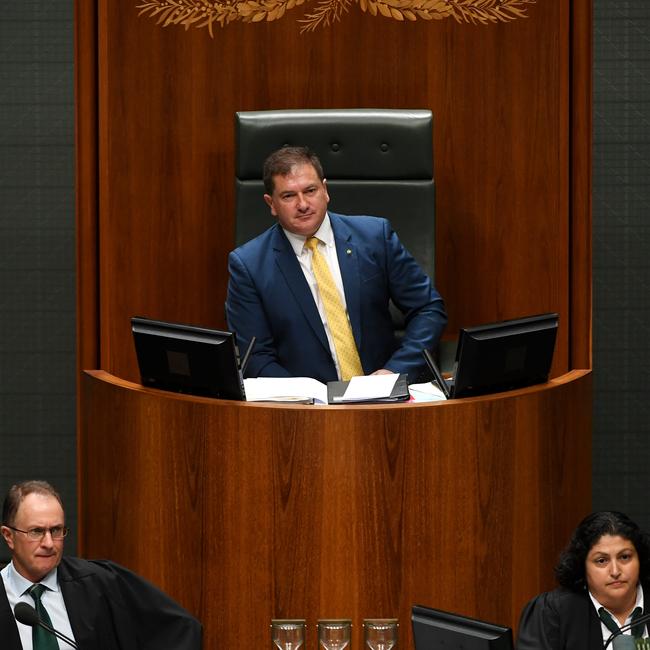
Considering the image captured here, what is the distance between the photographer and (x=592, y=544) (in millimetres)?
2953

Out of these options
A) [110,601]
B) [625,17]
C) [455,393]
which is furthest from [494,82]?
[110,601]

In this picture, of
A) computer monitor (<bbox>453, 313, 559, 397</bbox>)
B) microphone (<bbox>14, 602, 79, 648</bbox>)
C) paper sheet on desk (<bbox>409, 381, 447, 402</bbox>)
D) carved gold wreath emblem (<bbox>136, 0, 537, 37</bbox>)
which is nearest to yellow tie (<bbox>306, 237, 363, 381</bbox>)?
paper sheet on desk (<bbox>409, 381, 447, 402</bbox>)

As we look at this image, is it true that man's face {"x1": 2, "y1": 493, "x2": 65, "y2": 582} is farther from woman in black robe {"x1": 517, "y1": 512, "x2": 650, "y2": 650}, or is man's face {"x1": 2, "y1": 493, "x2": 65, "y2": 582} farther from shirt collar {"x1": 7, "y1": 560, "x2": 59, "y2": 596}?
woman in black robe {"x1": 517, "y1": 512, "x2": 650, "y2": 650}

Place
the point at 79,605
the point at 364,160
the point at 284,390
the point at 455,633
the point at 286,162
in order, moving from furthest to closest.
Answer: the point at 364,160 < the point at 286,162 < the point at 284,390 < the point at 79,605 < the point at 455,633

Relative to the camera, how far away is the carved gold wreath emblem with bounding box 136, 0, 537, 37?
4418mm

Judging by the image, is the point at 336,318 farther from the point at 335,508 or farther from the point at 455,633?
the point at 455,633

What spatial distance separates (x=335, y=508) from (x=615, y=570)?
2.14ft

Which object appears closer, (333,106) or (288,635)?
(288,635)

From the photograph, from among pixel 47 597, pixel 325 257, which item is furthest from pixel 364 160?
pixel 47 597

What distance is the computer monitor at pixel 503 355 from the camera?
10.7 feet

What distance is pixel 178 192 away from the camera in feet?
14.8

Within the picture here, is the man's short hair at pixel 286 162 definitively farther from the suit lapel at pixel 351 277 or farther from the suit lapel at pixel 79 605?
the suit lapel at pixel 79 605

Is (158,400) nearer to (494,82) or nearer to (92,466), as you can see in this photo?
(92,466)

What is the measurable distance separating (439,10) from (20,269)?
5.25ft
